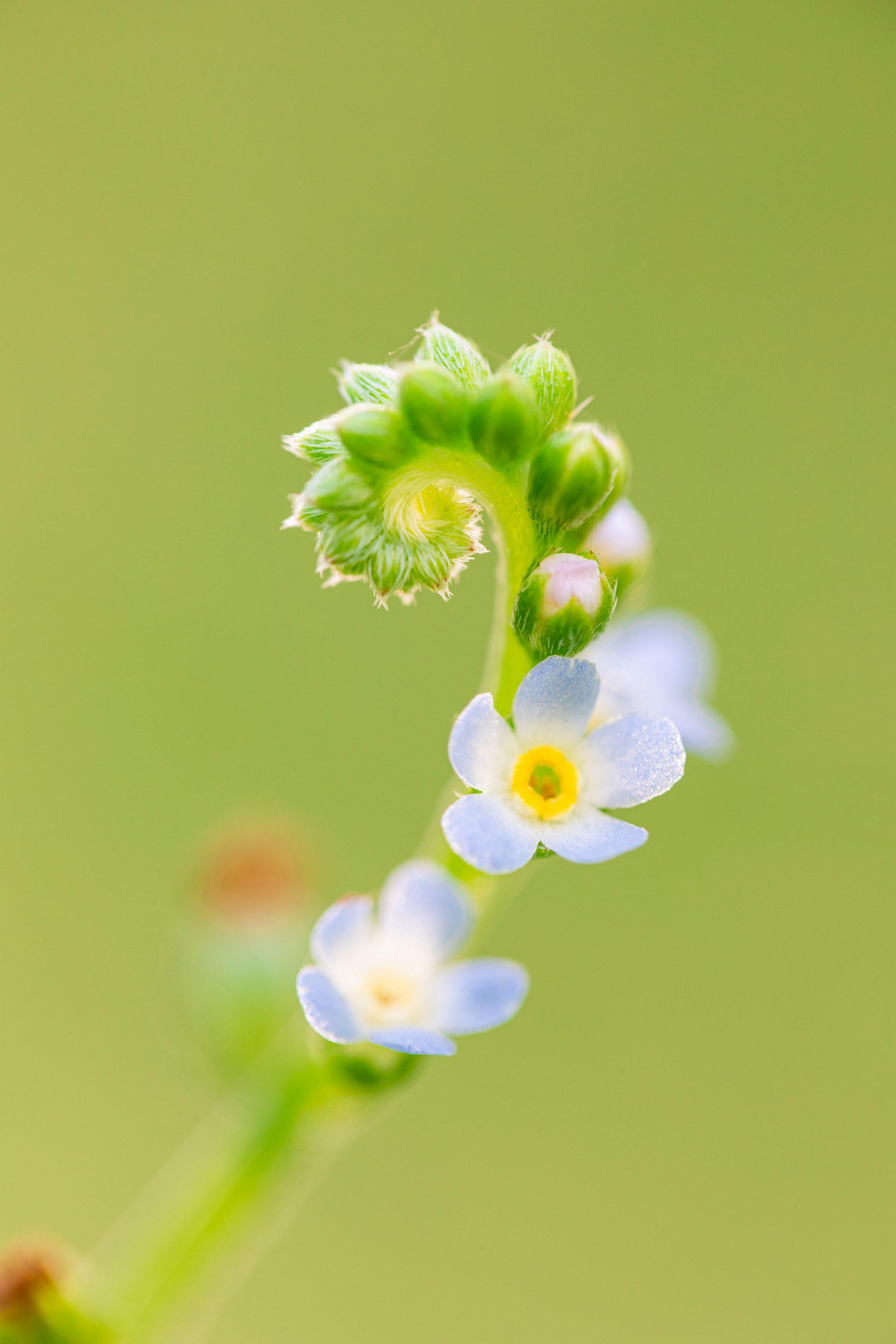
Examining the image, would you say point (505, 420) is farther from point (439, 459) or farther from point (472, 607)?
point (472, 607)

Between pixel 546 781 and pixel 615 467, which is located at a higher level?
pixel 615 467

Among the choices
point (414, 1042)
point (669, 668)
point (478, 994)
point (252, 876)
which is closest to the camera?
point (414, 1042)

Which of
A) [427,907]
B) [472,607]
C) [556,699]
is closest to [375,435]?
[556,699]

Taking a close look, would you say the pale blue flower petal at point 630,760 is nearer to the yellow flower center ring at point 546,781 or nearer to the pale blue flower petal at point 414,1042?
the yellow flower center ring at point 546,781

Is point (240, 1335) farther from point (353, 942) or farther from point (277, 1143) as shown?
point (353, 942)

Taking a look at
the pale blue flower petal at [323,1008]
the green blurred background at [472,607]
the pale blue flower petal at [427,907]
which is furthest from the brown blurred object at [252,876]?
the green blurred background at [472,607]
